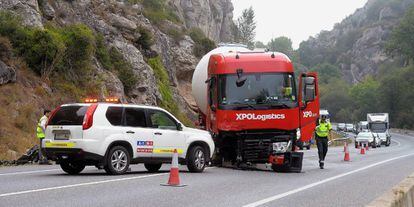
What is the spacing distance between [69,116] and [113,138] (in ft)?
3.80

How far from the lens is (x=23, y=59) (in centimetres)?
2811

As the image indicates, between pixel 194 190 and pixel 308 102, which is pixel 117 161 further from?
pixel 308 102

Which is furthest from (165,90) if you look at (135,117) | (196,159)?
(135,117)

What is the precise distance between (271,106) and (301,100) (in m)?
0.98

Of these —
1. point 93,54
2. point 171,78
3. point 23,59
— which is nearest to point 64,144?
point 23,59

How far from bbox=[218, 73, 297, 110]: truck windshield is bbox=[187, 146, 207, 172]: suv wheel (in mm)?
1370

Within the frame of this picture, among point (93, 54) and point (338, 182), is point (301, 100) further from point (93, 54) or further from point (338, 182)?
point (93, 54)

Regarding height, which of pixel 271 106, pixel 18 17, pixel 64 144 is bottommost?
pixel 64 144

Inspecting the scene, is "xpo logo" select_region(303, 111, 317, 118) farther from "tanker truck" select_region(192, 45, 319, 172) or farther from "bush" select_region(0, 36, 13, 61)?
"bush" select_region(0, 36, 13, 61)

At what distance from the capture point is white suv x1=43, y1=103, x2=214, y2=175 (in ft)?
45.0

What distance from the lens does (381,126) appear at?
61.8 m

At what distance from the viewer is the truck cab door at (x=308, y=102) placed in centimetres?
1661

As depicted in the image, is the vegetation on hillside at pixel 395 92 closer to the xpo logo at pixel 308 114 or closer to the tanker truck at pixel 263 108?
the xpo logo at pixel 308 114

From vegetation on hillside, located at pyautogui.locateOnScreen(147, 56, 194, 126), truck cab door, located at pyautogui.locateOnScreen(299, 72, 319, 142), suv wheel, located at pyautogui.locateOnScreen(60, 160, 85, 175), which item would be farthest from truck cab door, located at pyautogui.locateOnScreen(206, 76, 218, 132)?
vegetation on hillside, located at pyautogui.locateOnScreen(147, 56, 194, 126)
